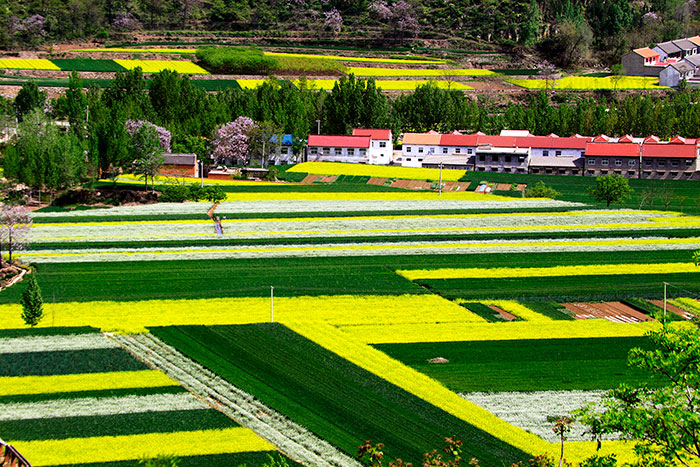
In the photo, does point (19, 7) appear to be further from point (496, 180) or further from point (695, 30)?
point (695, 30)

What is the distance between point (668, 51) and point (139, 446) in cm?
14947

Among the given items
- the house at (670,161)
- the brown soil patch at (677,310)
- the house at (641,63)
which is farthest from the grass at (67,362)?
the house at (641,63)

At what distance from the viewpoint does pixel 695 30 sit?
6924 inches

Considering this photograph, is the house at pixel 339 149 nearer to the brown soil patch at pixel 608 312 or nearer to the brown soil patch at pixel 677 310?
the brown soil patch at pixel 608 312

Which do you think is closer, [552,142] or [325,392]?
[325,392]

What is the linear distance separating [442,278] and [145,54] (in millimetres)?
111829

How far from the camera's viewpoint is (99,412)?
29.6 metres

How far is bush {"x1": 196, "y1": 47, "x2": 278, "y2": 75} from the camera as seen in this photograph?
142625mm

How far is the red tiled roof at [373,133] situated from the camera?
10425 centimetres

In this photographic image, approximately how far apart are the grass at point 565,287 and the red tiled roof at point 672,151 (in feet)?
150

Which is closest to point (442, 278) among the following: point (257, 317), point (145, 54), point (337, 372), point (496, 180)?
point (257, 317)

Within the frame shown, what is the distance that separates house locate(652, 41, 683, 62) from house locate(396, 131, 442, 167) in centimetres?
6853

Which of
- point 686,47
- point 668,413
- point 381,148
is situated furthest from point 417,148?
point 668,413

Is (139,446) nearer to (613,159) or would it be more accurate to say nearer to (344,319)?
(344,319)
